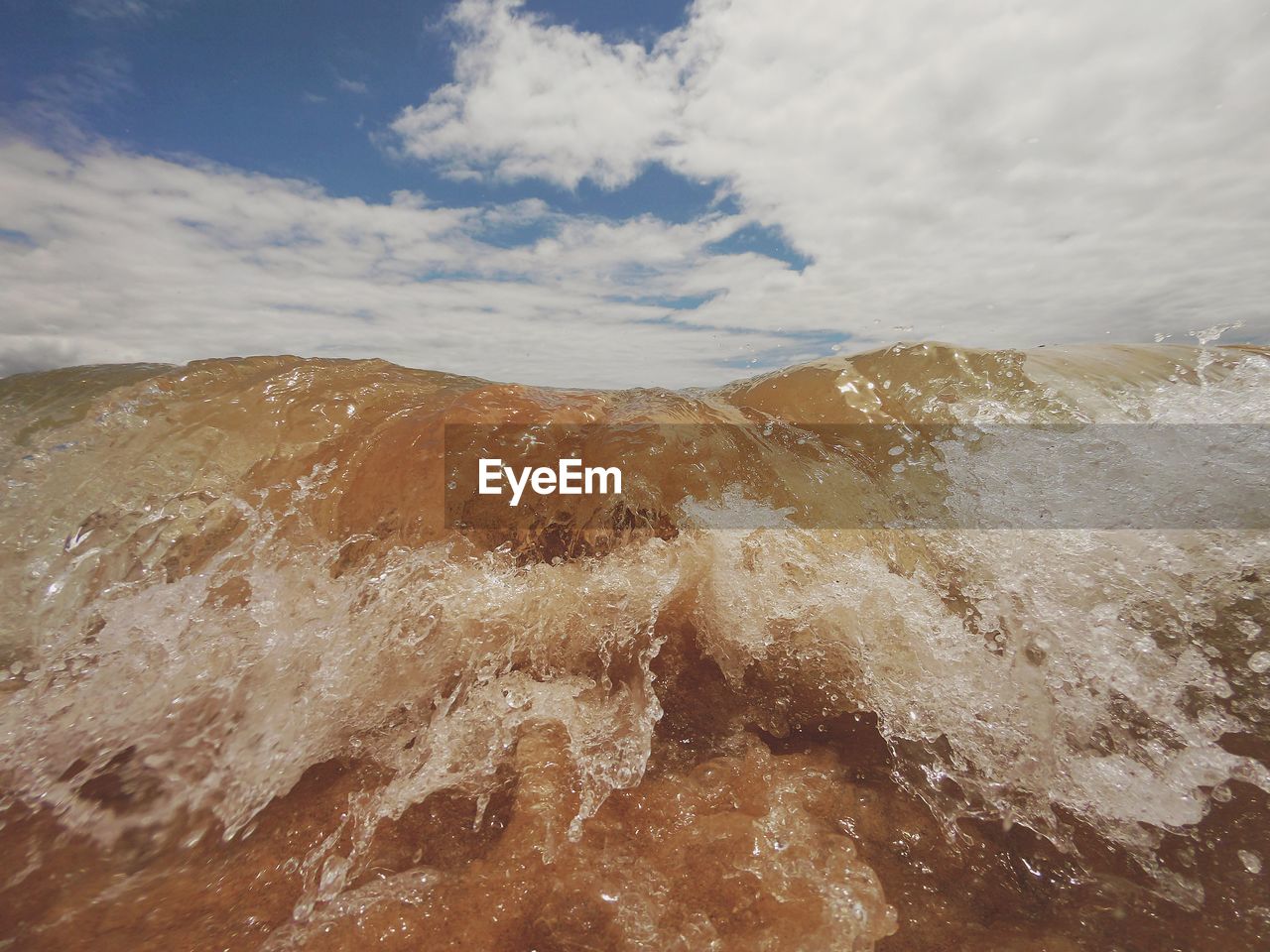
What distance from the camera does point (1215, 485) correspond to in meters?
3.17

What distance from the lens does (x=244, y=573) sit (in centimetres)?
289

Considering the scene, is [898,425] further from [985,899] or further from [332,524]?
[332,524]

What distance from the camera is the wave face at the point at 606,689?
1755 mm

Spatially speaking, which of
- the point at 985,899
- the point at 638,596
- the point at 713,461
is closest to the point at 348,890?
the point at 638,596

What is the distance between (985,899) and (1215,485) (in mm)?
2972

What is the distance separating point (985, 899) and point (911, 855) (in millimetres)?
223

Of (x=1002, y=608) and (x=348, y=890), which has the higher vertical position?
(x=1002, y=608)

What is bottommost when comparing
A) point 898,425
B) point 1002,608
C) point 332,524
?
point 1002,608

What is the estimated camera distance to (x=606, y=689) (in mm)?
2660

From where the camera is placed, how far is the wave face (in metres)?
1.75

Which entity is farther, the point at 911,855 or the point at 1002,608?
the point at 1002,608

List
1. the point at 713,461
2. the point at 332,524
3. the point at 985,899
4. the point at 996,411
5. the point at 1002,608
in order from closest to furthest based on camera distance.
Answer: the point at 985,899 < the point at 1002,608 < the point at 332,524 < the point at 713,461 < the point at 996,411

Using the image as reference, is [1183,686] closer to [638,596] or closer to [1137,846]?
[1137,846]

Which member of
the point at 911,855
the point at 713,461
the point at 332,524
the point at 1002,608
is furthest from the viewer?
the point at 713,461
